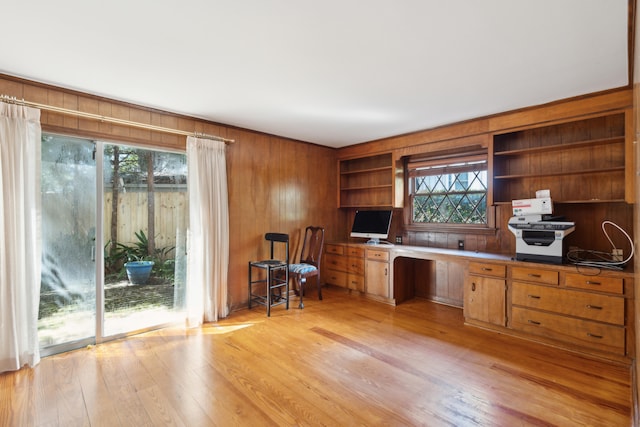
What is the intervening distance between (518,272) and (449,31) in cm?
243

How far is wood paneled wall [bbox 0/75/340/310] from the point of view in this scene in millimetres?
2775

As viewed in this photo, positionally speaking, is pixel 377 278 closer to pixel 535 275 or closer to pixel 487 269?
pixel 487 269

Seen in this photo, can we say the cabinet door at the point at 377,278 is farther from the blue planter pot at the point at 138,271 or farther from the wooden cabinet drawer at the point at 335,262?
the blue planter pot at the point at 138,271

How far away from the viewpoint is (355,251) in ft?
15.3

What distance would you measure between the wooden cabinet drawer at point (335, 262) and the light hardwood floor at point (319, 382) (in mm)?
1566

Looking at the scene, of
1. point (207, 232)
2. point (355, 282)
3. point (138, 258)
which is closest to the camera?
point (138, 258)

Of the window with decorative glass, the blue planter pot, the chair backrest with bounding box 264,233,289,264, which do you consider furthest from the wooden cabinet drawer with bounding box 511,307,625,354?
the blue planter pot

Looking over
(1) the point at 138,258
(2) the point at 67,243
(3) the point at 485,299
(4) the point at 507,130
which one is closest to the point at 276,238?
(1) the point at 138,258

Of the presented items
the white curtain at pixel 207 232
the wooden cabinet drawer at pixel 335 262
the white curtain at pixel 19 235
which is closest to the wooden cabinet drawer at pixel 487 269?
the wooden cabinet drawer at pixel 335 262

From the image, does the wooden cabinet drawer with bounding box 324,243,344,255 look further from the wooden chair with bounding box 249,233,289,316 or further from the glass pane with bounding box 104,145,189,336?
the glass pane with bounding box 104,145,189,336

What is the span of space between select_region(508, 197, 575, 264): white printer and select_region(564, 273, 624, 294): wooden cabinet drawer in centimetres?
18

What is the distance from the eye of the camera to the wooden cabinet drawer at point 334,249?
484 centimetres

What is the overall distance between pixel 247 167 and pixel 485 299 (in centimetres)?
328

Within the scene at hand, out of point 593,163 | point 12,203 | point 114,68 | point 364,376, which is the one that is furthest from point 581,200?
point 12,203
